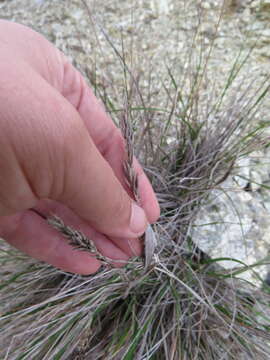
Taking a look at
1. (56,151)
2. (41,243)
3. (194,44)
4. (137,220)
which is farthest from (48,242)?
(194,44)

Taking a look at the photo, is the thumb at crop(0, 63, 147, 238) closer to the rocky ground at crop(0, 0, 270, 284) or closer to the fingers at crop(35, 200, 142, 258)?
the fingers at crop(35, 200, 142, 258)

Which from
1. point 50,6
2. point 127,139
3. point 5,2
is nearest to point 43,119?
point 127,139

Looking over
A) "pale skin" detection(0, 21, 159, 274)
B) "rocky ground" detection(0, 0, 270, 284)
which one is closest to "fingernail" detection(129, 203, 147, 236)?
"pale skin" detection(0, 21, 159, 274)

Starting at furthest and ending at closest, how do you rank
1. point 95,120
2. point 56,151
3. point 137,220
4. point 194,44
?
point 194,44, point 95,120, point 137,220, point 56,151

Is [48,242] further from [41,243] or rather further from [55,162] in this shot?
[55,162]

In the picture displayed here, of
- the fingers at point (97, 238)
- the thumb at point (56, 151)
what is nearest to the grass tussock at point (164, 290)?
the fingers at point (97, 238)

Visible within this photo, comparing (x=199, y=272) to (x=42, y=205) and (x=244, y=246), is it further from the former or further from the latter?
(x=42, y=205)
